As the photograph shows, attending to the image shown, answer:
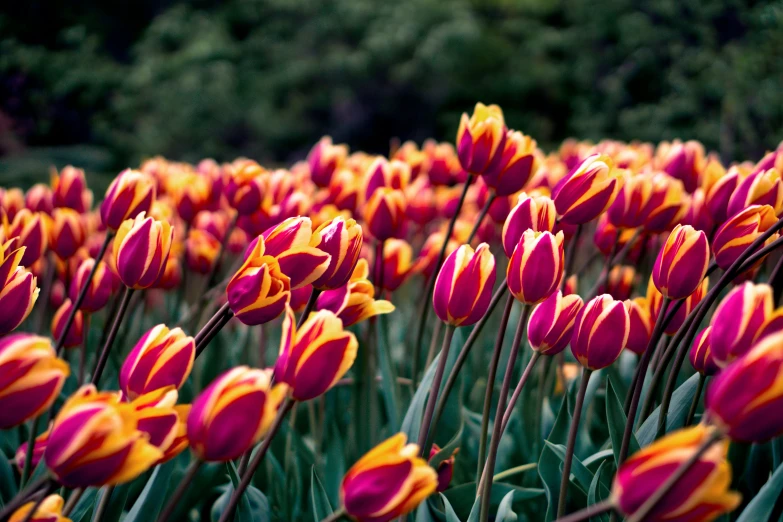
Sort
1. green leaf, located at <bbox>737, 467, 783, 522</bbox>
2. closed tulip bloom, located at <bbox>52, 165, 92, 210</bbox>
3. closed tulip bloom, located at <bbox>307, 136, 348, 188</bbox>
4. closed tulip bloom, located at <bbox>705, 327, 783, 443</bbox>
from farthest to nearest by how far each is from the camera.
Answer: closed tulip bloom, located at <bbox>307, 136, 348, 188</bbox> < closed tulip bloom, located at <bbox>52, 165, 92, 210</bbox> < green leaf, located at <bbox>737, 467, 783, 522</bbox> < closed tulip bloom, located at <bbox>705, 327, 783, 443</bbox>

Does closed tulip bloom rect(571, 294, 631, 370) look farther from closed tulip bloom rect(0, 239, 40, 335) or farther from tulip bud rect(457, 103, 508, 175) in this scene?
closed tulip bloom rect(0, 239, 40, 335)

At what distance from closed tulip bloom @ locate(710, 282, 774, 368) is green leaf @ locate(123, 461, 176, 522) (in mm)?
577

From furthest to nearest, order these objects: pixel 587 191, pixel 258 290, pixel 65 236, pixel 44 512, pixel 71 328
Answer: pixel 65 236
pixel 71 328
pixel 587 191
pixel 258 290
pixel 44 512

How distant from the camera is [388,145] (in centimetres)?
1361

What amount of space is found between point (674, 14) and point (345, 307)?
8941 millimetres

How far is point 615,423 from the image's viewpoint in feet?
2.76

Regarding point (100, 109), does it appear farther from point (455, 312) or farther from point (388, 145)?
point (455, 312)

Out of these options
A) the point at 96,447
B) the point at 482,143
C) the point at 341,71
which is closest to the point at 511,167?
the point at 482,143

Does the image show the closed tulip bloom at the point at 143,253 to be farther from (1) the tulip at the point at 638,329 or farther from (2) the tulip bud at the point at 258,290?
(1) the tulip at the point at 638,329

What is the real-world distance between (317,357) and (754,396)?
33 cm

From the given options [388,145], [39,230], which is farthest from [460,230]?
[388,145]

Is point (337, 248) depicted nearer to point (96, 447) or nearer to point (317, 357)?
point (317, 357)

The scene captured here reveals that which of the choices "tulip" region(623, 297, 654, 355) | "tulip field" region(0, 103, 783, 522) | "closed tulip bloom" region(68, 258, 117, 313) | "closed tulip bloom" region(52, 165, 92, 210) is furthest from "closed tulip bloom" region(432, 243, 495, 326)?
"closed tulip bloom" region(52, 165, 92, 210)

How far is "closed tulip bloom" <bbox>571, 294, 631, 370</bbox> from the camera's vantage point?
2.52 ft
